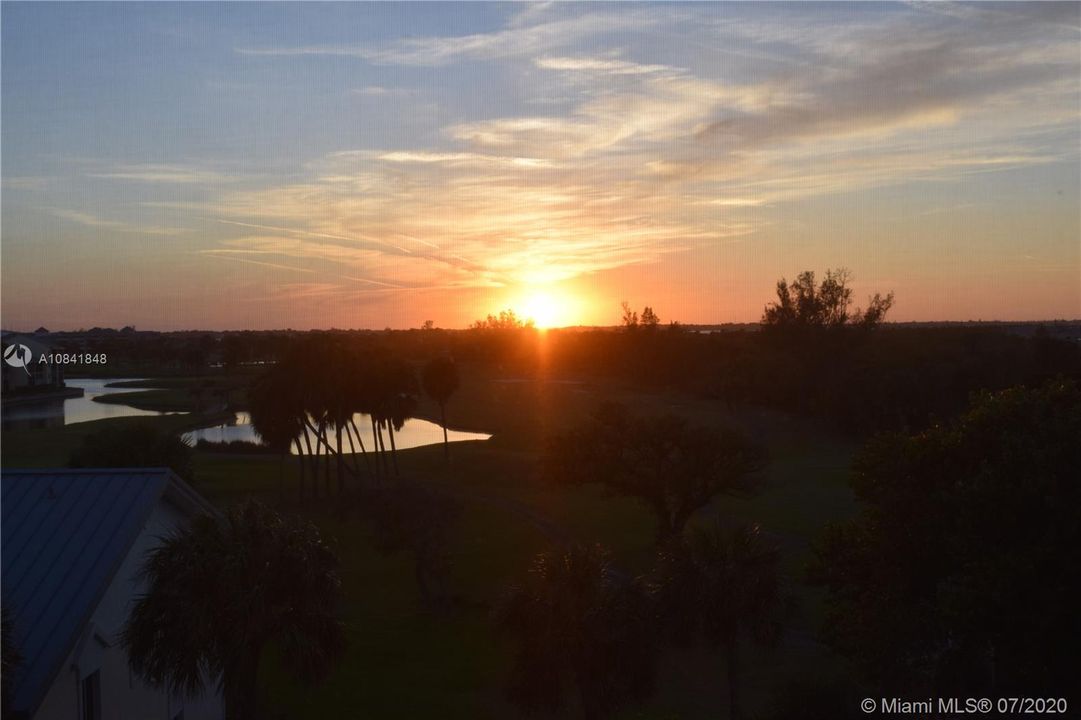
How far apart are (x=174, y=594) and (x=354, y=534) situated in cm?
2410

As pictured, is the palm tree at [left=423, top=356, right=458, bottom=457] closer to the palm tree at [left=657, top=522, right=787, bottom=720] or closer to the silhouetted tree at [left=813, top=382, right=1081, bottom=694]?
the palm tree at [left=657, top=522, right=787, bottom=720]

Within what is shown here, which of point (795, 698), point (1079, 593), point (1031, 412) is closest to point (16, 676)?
point (795, 698)

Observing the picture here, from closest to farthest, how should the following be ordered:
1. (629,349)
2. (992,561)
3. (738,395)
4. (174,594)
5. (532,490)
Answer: (174,594), (992,561), (532,490), (738,395), (629,349)

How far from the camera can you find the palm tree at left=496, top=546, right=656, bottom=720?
15797mm

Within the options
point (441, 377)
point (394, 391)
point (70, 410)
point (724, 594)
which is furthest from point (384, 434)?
point (724, 594)

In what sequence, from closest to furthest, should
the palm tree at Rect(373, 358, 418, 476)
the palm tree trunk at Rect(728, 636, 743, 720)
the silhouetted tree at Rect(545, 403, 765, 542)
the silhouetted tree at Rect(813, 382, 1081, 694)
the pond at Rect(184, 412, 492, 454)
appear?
the silhouetted tree at Rect(813, 382, 1081, 694) → the palm tree trunk at Rect(728, 636, 743, 720) → the silhouetted tree at Rect(545, 403, 765, 542) → the palm tree at Rect(373, 358, 418, 476) → the pond at Rect(184, 412, 492, 454)

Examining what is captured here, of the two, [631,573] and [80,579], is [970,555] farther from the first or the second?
[631,573]

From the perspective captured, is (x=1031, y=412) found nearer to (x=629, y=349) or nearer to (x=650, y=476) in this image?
(x=650, y=476)

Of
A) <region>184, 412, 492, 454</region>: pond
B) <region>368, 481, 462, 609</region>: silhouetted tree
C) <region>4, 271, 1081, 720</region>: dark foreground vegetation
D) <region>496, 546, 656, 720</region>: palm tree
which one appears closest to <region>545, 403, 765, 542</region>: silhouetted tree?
<region>4, 271, 1081, 720</region>: dark foreground vegetation

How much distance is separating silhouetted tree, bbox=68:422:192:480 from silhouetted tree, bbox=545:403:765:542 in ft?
46.8

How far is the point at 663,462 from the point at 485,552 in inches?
291

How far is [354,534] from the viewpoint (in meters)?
36.0

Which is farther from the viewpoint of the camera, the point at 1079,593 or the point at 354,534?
the point at 354,534

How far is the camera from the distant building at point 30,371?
103 ft
